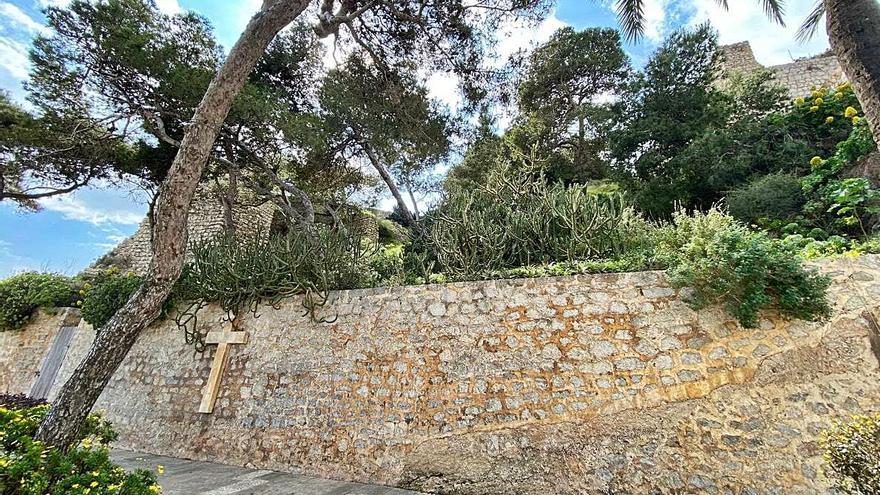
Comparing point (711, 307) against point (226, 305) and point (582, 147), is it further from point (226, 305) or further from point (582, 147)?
point (582, 147)

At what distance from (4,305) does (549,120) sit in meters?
13.5

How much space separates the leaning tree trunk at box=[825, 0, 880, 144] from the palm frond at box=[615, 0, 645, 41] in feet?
6.37

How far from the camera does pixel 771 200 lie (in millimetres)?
5992

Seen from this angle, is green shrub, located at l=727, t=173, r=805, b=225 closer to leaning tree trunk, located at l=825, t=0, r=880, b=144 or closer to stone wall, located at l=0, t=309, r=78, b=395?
leaning tree trunk, located at l=825, t=0, r=880, b=144

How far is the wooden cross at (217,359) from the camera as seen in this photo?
4.59 m

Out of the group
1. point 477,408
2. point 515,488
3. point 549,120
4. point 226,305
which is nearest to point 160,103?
point 226,305

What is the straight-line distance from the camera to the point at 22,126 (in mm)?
6574

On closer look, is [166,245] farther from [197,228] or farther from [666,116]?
[666,116]

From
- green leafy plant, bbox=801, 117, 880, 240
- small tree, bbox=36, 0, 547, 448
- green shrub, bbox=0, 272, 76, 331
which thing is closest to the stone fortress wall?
green leafy plant, bbox=801, 117, 880, 240

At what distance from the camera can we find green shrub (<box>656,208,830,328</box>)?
293 centimetres

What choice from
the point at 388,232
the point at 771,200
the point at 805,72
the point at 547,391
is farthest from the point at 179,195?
the point at 805,72

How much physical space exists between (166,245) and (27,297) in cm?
806

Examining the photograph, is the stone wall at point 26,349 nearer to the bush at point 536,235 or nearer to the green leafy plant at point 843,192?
the bush at point 536,235

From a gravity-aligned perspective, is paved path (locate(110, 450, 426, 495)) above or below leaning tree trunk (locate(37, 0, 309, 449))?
below
